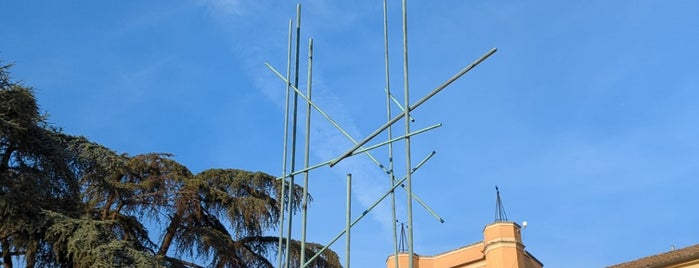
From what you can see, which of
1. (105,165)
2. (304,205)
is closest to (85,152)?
(105,165)

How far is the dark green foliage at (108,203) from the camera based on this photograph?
17484 millimetres

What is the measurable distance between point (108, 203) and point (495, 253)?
1262cm

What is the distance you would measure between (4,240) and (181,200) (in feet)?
21.5

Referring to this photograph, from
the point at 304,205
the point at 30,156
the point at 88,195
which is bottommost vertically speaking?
the point at 304,205

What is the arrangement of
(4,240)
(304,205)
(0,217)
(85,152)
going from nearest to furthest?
1. (304,205)
2. (0,217)
3. (4,240)
4. (85,152)

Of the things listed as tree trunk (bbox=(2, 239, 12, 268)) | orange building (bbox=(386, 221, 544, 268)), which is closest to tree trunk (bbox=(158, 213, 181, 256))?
tree trunk (bbox=(2, 239, 12, 268))

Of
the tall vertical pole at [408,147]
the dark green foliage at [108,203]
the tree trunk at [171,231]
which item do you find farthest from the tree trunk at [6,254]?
the tall vertical pole at [408,147]

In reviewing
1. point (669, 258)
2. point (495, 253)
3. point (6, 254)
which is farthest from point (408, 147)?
point (495, 253)

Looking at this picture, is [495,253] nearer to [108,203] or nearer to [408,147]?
[108,203]

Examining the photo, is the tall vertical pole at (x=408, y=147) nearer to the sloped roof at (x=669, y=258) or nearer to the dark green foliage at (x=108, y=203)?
the dark green foliage at (x=108, y=203)

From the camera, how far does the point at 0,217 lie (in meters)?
17.2

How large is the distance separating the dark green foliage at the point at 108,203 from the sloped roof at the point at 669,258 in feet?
27.8

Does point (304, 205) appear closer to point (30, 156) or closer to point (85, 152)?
point (30, 156)

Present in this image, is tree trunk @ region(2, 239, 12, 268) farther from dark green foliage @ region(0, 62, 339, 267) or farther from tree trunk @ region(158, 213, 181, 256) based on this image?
tree trunk @ region(158, 213, 181, 256)
